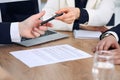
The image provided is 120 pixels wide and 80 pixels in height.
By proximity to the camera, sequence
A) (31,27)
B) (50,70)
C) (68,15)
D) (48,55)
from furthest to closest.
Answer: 1. (68,15)
2. (31,27)
3. (48,55)
4. (50,70)

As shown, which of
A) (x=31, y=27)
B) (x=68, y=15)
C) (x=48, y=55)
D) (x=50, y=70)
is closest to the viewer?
(x=50, y=70)

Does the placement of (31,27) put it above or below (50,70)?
above

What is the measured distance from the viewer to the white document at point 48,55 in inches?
44.7

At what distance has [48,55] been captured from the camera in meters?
1.21

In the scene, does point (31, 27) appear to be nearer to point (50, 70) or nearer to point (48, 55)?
point (48, 55)

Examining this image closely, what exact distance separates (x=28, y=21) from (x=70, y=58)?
0.33 meters

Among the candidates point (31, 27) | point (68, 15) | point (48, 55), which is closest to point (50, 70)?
point (48, 55)

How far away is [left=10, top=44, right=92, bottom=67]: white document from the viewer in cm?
113

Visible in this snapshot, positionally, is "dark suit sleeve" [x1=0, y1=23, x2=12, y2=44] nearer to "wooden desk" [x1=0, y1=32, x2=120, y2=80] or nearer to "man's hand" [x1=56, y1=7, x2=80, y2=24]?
"wooden desk" [x1=0, y1=32, x2=120, y2=80]

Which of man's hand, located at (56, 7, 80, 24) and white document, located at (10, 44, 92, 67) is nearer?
white document, located at (10, 44, 92, 67)

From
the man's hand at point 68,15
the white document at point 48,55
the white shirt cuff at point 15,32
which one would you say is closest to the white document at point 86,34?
the man's hand at point 68,15

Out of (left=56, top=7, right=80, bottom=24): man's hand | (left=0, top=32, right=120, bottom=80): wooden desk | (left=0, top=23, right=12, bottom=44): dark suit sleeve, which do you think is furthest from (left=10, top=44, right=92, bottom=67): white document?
(left=56, top=7, right=80, bottom=24): man's hand

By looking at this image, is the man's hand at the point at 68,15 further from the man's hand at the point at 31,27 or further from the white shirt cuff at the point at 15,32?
the white shirt cuff at the point at 15,32

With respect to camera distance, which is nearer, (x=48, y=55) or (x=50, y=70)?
(x=50, y=70)
